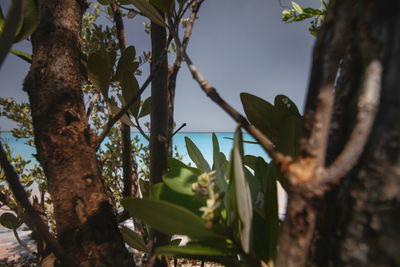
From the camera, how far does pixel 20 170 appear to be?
1.49 meters

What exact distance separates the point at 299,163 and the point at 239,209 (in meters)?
0.06

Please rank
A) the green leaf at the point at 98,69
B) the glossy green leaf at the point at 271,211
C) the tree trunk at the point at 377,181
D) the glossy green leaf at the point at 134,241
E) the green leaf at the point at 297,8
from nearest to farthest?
the tree trunk at the point at 377,181 → the glossy green leaf at the point at 271,211 → the green leaf at the point at 98,69 → the glossy green leaf at the point at 134,241 → the green leaf at the point at 297,8

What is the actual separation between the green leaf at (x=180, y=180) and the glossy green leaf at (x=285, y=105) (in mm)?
187

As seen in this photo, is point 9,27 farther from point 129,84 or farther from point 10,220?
point 10,220

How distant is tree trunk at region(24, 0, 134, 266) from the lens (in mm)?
268

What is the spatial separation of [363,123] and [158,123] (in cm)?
26

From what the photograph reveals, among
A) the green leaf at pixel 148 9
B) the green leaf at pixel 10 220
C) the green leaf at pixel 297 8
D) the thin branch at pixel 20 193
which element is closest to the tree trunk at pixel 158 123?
the green leaf at pixel 148 9

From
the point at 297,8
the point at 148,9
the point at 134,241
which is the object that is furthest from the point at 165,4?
the point at 297,8

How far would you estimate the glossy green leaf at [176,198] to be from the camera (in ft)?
0.79

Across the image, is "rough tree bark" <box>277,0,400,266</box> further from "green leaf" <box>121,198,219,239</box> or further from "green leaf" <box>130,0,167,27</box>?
"green leaf" <box>130,0,167,27</box>

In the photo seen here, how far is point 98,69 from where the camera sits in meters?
0.37

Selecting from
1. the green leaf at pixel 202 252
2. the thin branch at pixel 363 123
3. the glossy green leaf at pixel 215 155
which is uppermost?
the thin branch at pixel 363 123

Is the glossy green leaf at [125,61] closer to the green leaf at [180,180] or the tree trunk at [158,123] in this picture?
the tree trunk at [158,123]

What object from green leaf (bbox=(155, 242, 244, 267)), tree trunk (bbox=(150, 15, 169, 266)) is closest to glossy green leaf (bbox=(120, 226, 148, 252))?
tree trunk (bbox=(150, 15, 169, 266))
